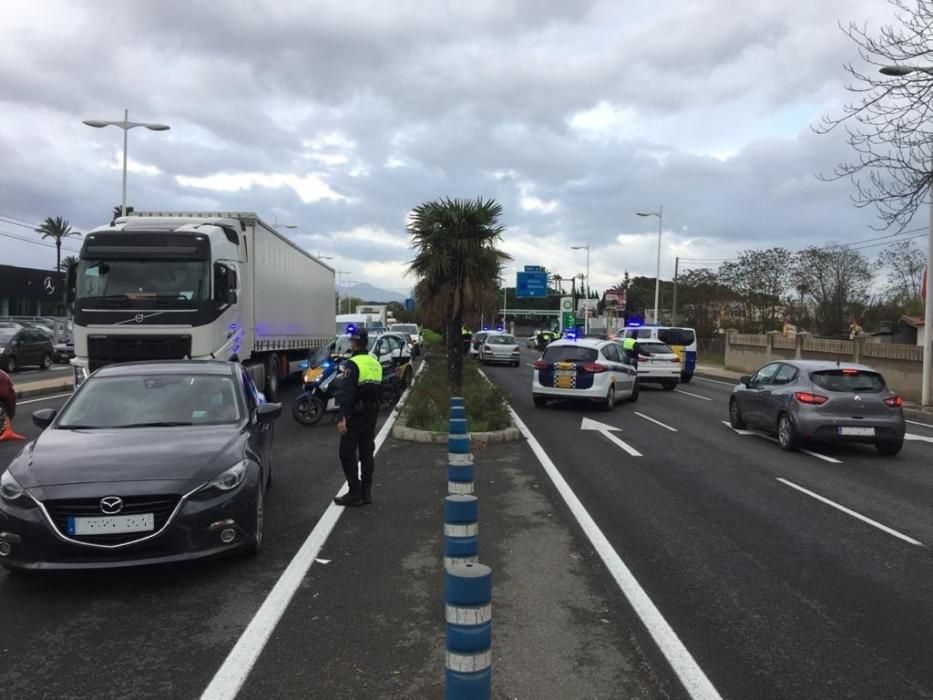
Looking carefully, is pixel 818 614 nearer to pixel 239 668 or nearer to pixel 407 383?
pixel 239 668

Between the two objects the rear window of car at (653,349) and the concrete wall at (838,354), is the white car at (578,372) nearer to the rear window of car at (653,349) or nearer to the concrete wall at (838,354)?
the rear window of car at (653,349)

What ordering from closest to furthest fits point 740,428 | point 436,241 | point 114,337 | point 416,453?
point 416,453 → point 114,337 → point 740,428 → point 436,241

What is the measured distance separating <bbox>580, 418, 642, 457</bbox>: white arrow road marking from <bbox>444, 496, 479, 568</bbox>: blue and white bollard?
793 centimetres

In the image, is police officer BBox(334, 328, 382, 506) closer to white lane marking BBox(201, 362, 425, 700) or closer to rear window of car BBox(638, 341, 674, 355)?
white lane marking BBox(201, 362, 425, 700)

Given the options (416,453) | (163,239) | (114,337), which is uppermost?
(163,239)

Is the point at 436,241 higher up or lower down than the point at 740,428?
higher up

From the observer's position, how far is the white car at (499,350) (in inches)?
1437

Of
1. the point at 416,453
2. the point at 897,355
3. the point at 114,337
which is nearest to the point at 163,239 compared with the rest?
the point at 114,337

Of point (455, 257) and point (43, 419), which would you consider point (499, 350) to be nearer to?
point (455, 257)

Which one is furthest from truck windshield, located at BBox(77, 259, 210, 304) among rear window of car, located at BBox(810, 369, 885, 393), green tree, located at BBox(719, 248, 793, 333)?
green tree, located at BBox(719, 248, 793, 333)

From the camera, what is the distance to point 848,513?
306 inches

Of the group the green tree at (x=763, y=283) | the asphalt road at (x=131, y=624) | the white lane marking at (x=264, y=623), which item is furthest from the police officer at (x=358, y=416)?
the green tree at (x=763, y=283)

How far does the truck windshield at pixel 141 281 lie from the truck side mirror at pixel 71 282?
0.17 m

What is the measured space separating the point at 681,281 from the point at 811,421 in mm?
50853
